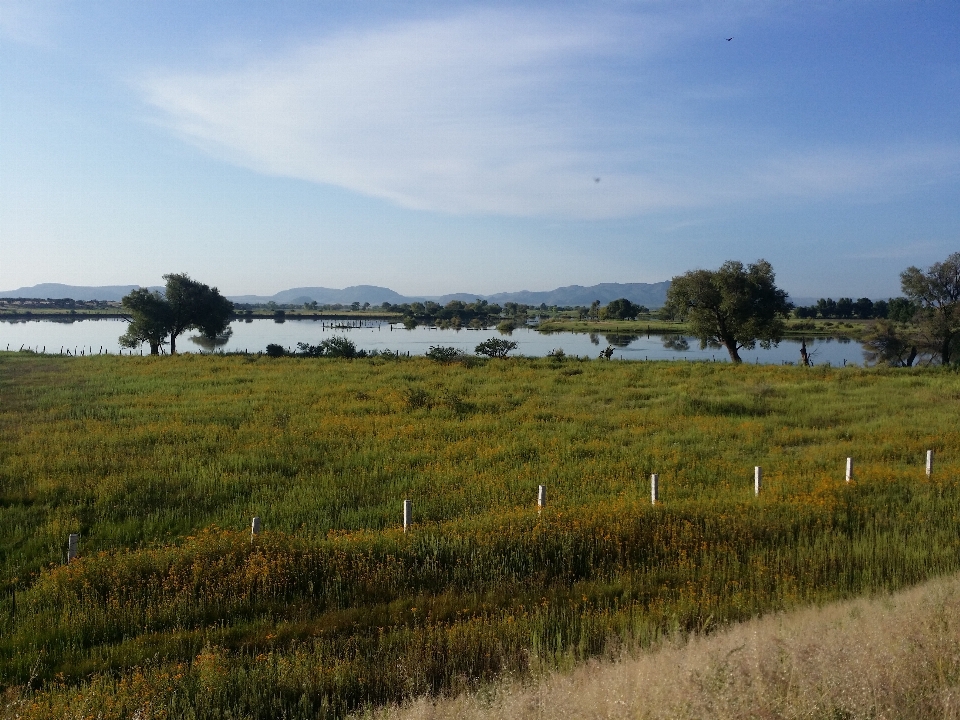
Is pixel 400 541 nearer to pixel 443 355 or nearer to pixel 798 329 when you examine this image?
pixel 443 355

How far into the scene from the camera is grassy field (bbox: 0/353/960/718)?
7.93m

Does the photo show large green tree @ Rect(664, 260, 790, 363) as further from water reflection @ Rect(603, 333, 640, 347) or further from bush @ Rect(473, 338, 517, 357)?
water reflection @ Rect(603, 333, 640, 347)

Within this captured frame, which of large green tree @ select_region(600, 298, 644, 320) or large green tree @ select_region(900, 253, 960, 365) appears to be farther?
large green tree @ select_region(600, 298, 644, 320)

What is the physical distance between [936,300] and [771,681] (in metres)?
71.7

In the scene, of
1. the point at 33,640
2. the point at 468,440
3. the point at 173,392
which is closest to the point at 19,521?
the point at 33,640

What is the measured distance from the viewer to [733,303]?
189ft

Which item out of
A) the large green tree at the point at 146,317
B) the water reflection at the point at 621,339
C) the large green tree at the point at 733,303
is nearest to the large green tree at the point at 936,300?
the large green tree at the point at 733,303

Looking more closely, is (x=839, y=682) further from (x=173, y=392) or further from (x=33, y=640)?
(x=173, y=392)

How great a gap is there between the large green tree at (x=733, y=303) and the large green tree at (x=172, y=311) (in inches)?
1968

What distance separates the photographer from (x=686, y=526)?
42.1ft

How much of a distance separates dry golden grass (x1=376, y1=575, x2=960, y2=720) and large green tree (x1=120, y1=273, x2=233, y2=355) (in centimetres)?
7242

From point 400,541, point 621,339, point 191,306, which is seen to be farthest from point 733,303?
point 621,339

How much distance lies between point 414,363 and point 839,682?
45.0 metres

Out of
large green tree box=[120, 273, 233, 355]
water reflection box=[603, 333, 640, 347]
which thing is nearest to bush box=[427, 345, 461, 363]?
large green tree box=[120, 273, 233, 355]
